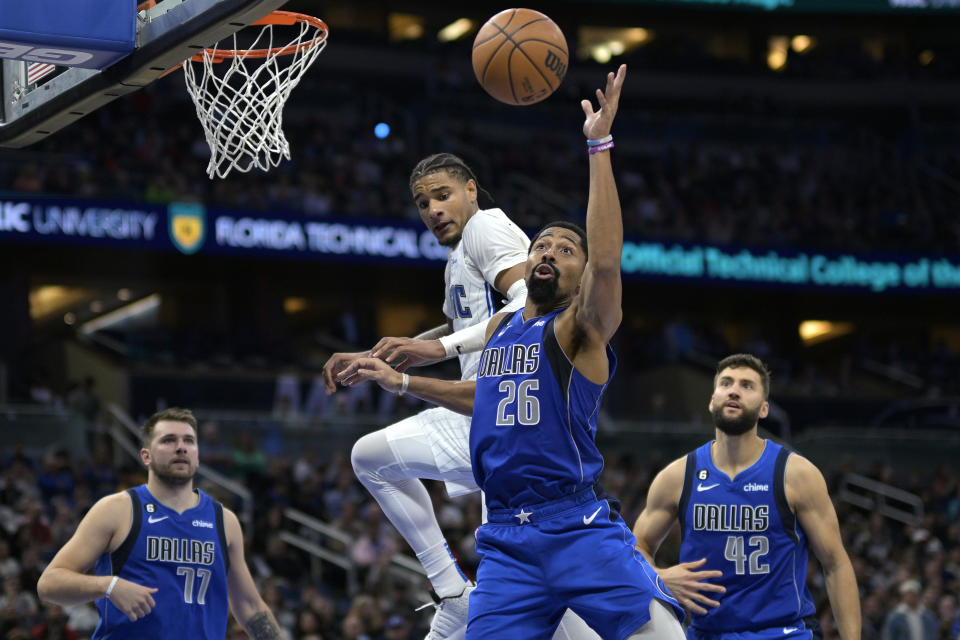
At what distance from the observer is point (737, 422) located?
6629 mm

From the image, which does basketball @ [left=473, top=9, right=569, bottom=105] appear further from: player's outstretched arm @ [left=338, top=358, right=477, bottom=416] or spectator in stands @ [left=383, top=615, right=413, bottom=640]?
spectator in stands @ [left=383, top=615, right=413, bottom=640]

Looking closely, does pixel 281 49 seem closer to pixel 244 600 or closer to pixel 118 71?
pixel 118 71

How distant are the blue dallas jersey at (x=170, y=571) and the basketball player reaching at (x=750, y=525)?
85.0 inches

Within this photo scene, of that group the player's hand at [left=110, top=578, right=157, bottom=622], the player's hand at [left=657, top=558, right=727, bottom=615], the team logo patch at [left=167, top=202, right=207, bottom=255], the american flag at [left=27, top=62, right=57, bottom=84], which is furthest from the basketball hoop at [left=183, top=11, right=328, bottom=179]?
the team logo patch at [left=167, top=202, right=207, bottom=255]

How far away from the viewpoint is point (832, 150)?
3278cm

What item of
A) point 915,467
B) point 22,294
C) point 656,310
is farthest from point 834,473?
point 22,294

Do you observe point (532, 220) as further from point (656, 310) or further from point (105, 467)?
point (105, 467)

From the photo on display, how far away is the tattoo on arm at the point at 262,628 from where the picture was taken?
674cm

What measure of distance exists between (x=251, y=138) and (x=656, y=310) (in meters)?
24.4

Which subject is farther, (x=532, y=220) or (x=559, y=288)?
(x=532, y=220)

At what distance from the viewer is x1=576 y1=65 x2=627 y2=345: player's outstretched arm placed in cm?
494

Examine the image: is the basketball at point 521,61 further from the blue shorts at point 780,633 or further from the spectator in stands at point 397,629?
the spectator in stands at point 397,629

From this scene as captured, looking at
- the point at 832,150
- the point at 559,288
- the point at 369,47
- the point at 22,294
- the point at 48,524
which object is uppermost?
the point at 369,47

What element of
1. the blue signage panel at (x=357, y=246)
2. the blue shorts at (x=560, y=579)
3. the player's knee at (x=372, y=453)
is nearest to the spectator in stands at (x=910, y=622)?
the player's knee at (x=372, y=453)
